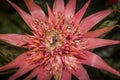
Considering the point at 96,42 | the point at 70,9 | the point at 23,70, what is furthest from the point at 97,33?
the point at 23,70

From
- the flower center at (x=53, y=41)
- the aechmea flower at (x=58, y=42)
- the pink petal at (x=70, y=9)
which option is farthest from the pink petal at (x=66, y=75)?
the pink petal at (x=70, y=9)

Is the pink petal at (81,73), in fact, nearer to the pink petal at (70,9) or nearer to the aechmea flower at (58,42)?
the aechmea flower at (58,42)

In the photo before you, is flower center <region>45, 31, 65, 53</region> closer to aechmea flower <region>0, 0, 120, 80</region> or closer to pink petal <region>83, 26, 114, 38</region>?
aechmea flower <region>0, 0, 120, 80</region>

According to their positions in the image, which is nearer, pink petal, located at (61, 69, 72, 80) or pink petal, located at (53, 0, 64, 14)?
pink petal, located at (61, 69, 72, 80)

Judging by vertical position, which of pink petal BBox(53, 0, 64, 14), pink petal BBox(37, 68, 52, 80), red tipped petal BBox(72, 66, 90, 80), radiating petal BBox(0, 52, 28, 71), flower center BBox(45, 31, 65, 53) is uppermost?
pink petal BBox(53, 0, 64, 14)

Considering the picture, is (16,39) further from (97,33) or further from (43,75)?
(97,33)

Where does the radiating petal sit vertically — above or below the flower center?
below

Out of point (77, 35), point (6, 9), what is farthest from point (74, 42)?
point (6, 9)

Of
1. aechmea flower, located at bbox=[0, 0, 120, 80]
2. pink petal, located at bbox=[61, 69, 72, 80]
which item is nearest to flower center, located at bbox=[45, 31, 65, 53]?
aechmea flower, located at bbox=[0, 0, 120, 80]
